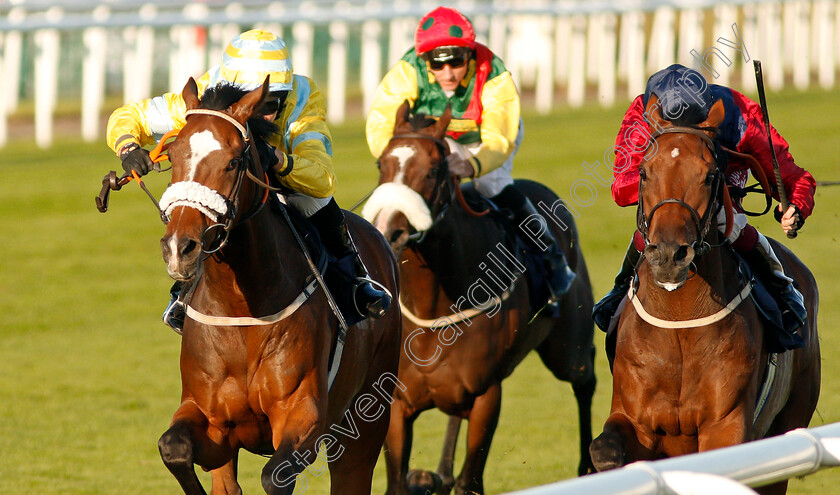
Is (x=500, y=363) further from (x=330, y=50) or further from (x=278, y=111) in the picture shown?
(x=330, y=50)

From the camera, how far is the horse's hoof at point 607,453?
12.8 ft

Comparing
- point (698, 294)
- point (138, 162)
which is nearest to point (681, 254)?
point (698, 294)

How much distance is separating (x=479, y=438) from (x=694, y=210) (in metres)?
1.93

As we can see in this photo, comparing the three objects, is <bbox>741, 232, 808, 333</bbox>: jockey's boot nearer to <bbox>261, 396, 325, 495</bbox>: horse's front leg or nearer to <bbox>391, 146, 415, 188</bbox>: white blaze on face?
<bbox>391, 146, 415, 188</bbox>: white blaze on face

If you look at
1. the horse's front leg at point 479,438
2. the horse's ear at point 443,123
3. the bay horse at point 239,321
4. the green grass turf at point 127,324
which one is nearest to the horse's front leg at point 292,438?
the bay horse at point 239,321

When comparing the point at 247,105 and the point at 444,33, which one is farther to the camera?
the point at 444,33

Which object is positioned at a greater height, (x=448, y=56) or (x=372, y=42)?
(x=448, y=56)

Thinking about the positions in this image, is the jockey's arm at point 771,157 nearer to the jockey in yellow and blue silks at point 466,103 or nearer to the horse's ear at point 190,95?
the jockey in yellow and blue silks at point 466,103

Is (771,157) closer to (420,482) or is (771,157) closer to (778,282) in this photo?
(778,282)

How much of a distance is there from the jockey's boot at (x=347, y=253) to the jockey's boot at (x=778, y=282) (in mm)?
1377

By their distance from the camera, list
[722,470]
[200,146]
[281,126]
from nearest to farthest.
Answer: [722,470], [200,146], [281,126]

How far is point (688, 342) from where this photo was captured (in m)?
4.07

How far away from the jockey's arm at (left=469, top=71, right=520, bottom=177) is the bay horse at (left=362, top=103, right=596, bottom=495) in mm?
238

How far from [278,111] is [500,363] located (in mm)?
1922
